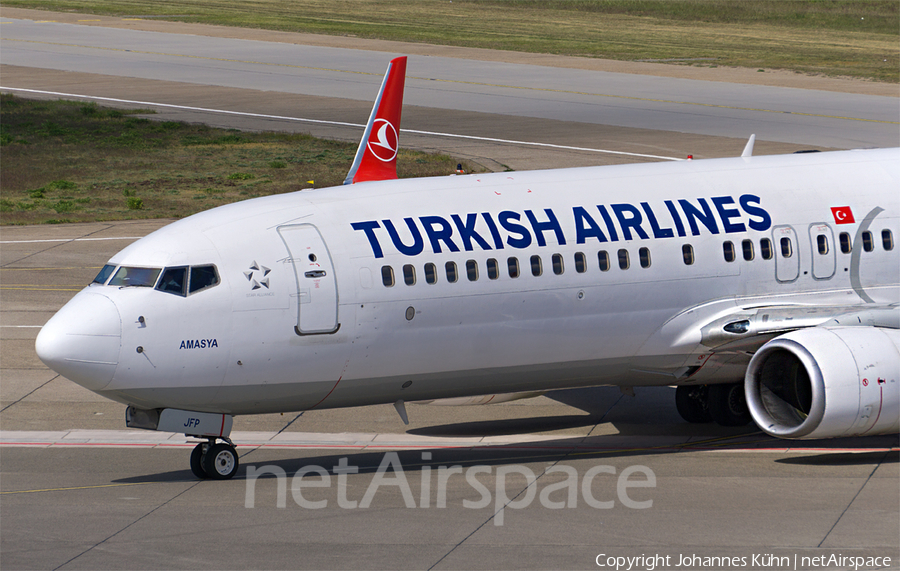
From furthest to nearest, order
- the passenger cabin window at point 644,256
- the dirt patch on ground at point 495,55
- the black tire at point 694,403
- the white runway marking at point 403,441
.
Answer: the dirt patch on ground at point 495,55
the black tire at point 694,403
the white runway marking at point 403,441
the passenger cabin window at point 644,256

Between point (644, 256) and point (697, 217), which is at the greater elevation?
point (697, 217)

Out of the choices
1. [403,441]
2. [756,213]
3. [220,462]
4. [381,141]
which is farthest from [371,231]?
[381,141]

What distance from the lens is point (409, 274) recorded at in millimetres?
19984

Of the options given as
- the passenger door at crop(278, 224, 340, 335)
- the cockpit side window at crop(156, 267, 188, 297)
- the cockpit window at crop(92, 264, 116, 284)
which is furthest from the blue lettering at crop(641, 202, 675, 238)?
the cockpit window at crop(92, 264, 116, 284)

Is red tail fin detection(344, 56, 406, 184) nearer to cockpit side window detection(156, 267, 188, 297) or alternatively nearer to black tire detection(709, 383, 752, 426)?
black tire detection(709, 383, 752, 426)

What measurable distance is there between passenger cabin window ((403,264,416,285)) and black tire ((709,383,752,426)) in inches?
280

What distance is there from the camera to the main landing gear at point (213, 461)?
2034cm

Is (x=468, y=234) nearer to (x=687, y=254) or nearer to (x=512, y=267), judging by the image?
(x=512, y=267)

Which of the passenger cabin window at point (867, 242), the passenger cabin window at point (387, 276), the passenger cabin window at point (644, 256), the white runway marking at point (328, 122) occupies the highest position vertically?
the white runway marking at point (328, 122)

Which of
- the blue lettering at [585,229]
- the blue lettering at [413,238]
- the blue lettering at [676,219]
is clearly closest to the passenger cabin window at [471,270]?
the blue lettering at [413,238]

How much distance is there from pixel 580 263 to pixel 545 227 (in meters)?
0.84

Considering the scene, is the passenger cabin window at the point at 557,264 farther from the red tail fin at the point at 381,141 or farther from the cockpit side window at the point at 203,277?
the red tail fin at the point at 381,141

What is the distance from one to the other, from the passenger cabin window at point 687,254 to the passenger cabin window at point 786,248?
1793mm

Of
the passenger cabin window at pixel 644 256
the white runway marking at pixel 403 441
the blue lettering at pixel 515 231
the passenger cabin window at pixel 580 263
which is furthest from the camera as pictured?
the white runway marking at pixel 403 441
